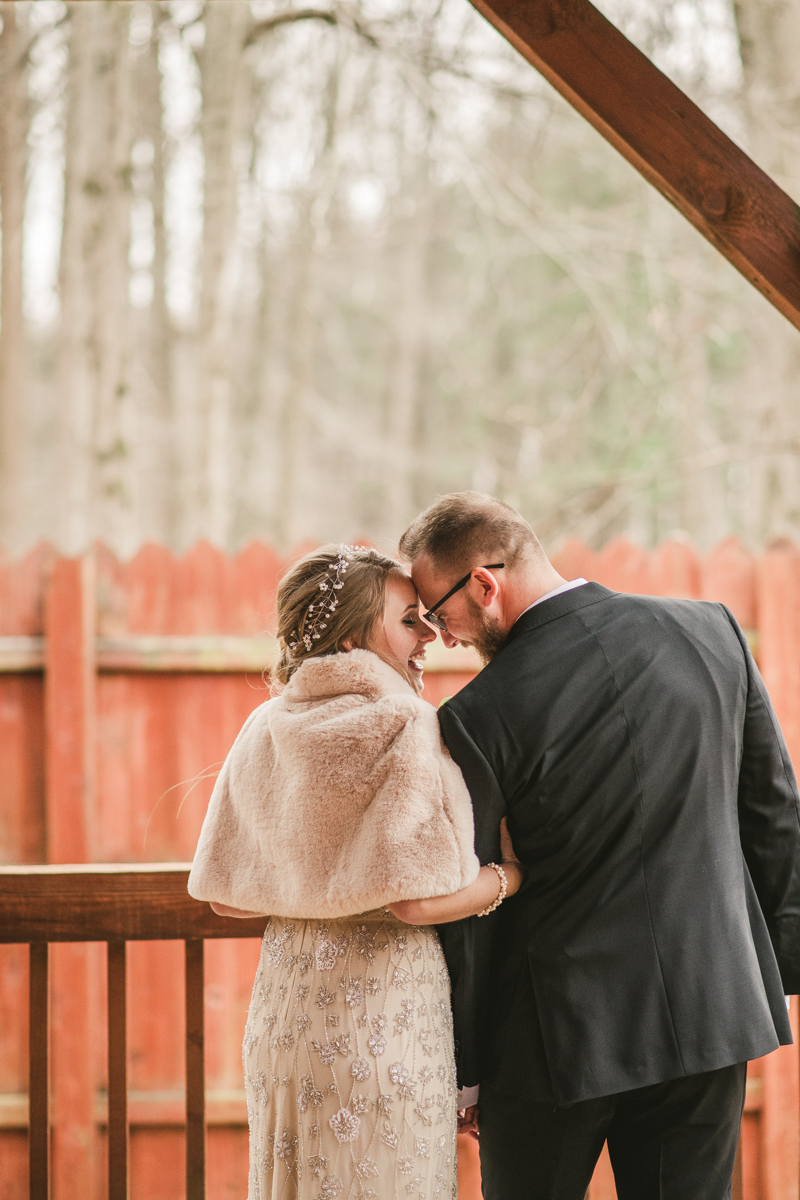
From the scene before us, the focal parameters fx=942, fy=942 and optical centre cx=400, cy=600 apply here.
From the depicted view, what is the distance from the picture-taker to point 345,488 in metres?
11.6

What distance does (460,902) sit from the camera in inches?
52.9

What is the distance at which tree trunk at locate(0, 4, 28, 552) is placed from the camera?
17.9 ft

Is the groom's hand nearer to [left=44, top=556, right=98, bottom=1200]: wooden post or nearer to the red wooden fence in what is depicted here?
the red wooden fence

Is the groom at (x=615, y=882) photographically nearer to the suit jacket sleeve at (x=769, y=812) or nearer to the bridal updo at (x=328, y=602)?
the suit jacket sleeve at (x=769, y=812)

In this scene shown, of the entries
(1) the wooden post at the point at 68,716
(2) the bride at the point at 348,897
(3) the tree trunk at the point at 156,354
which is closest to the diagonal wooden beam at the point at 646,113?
(2) the bride at the point at 348,897

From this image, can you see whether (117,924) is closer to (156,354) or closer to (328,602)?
(328,602)

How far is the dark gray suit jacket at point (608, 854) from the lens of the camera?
137 cm

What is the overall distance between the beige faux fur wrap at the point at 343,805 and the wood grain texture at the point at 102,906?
11.7 inches

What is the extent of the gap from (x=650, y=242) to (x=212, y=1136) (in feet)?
16.5

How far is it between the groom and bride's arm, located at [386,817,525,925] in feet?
0.10

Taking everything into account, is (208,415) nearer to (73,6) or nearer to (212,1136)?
(73,6)

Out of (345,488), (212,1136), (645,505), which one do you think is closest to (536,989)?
(212,1136)

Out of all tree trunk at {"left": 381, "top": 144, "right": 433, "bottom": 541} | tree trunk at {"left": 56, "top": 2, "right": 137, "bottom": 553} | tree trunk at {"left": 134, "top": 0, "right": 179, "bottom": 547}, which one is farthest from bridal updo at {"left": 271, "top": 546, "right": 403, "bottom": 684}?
tree trunk at {"left": 381, "top": 144, "right": 433, "bottom": 541}

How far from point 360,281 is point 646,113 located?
34.4ft
